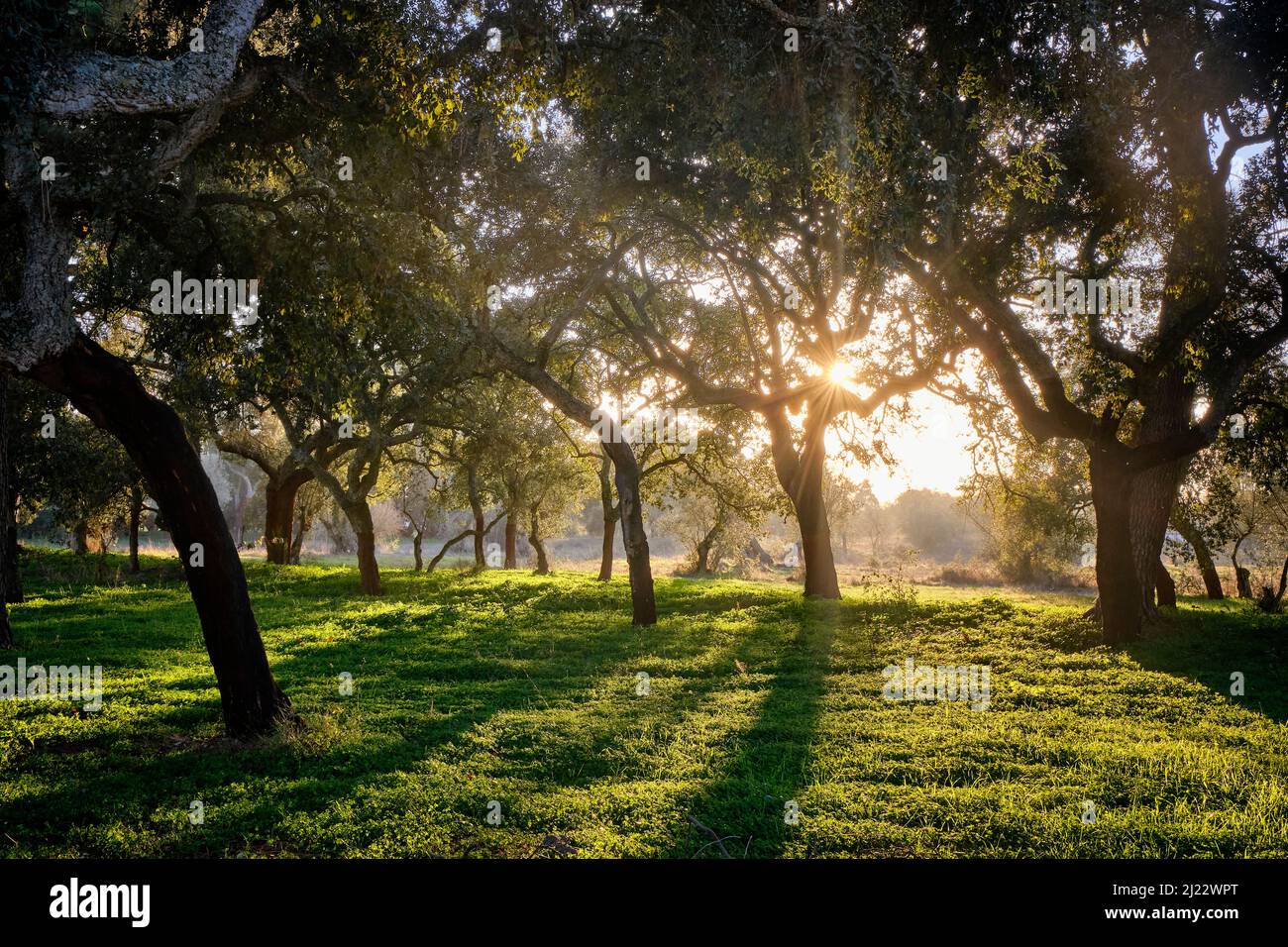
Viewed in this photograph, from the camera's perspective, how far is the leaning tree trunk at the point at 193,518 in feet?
25.6

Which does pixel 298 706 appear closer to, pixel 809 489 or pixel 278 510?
pixel 809 489

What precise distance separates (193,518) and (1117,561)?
1610 cm

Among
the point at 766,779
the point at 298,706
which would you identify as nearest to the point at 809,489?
the point at 766,779

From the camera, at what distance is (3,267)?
9430mm

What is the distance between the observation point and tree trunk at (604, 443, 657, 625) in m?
17.4

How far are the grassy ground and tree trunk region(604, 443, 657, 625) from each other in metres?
1.24

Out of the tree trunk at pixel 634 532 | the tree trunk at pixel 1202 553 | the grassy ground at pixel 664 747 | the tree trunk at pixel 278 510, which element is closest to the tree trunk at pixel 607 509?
the tree trunk at pixel 634 532

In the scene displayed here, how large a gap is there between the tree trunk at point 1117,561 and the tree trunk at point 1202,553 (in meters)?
15.0

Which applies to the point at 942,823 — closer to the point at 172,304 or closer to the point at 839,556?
the point at 172,304

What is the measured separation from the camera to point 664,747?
8.31 m

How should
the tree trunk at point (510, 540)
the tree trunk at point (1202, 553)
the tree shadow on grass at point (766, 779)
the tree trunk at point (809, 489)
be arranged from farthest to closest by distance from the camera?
the tree trunk at point (510, 540), the tree trunk at point (1202, 553), the tree trunk at point (809, 489), the tree shadow on grass at point (766, 779)

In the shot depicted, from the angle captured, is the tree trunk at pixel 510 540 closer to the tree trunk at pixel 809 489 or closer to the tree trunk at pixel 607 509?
the tree trunk at pixel 607 509
